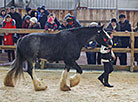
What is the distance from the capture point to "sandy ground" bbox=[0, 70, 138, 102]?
5455 millimetres

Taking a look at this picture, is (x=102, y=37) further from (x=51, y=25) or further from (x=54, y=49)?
(x=51, y=25)

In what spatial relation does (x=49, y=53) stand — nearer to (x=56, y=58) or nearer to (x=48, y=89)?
(x=56, y=58)

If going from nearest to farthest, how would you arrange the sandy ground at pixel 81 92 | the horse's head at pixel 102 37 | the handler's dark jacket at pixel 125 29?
the sandy ground at pixel 81 92, the horse's head at pixel 102 37, the handler's dark jacket at pixel 125 29

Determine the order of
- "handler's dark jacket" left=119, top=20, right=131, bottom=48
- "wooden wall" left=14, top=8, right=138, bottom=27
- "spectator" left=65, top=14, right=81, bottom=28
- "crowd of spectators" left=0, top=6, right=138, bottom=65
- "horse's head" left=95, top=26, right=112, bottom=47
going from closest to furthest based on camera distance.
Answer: "horse's head" left=95, top=26, right=112, bottom=47 → "spectator" left=65, top=14, right=81, bottom=28 → "crowd of spectators" left=0, top=6, right=138, bottom=65 → "handler's dark jacket" left=119, top=20, right=131, bottom=48 → "wooden wall" left=14, top=8, right=138, bottom=27

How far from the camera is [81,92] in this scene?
6059 millimetres

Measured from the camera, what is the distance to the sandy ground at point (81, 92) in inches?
215

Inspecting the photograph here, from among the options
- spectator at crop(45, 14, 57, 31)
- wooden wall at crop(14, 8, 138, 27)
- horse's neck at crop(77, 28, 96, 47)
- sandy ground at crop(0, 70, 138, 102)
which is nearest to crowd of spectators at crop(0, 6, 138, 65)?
spectator at crop(45, 14, 57, 31)

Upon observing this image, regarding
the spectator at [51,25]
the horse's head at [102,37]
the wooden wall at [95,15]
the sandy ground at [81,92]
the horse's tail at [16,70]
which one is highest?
the wooden wall at [95,15]

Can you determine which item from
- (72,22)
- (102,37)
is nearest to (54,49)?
(102,37)

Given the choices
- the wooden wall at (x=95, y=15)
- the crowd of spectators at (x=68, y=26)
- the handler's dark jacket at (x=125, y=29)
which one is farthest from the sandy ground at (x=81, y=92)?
the wooden wall at (x=95, y=15)

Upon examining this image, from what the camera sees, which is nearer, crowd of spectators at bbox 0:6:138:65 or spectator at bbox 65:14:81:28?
spectator at bbox 65:14:81:28

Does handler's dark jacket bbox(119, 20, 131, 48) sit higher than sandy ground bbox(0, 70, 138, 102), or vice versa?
handler's dark jacket bbox(119, 20, 131, 48)

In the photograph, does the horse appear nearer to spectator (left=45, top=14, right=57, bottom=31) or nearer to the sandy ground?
the sandy ground

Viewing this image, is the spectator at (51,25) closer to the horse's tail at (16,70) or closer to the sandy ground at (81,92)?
the sandy ground at (81,92)
